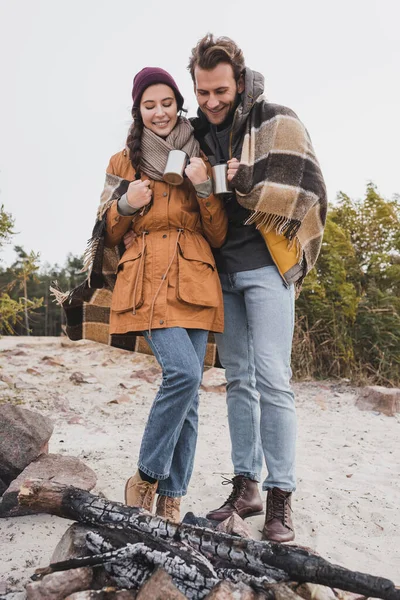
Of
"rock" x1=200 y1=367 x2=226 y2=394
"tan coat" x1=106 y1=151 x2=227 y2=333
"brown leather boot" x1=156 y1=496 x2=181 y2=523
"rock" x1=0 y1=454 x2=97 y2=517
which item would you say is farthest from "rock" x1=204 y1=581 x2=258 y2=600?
"rock" x1=200 y1=367 x2=226 y2=394

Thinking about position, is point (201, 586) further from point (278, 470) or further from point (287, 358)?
point (287, 358)

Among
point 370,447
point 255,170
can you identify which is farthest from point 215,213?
point 370,447

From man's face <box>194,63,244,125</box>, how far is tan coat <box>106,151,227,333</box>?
397mm

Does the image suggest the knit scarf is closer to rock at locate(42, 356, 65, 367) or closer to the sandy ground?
the sandy ground

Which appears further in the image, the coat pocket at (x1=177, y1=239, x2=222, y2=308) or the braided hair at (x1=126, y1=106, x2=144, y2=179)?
the braided hair at (x1=126, y1=106, x2=144, y2=179)

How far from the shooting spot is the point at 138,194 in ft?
8.42

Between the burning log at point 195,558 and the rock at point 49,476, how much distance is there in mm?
734

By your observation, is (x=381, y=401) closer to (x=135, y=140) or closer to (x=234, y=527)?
(x=234, y=527)

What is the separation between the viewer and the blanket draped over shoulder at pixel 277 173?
2680 millimetres

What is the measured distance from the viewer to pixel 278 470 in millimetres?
2752

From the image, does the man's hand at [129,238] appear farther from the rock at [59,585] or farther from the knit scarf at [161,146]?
the rock at [59,585]

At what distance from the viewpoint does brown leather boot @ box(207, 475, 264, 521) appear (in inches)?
116

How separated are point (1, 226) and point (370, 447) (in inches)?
146

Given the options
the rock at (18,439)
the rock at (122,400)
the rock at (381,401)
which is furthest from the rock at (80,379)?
the rock at (18,439)
